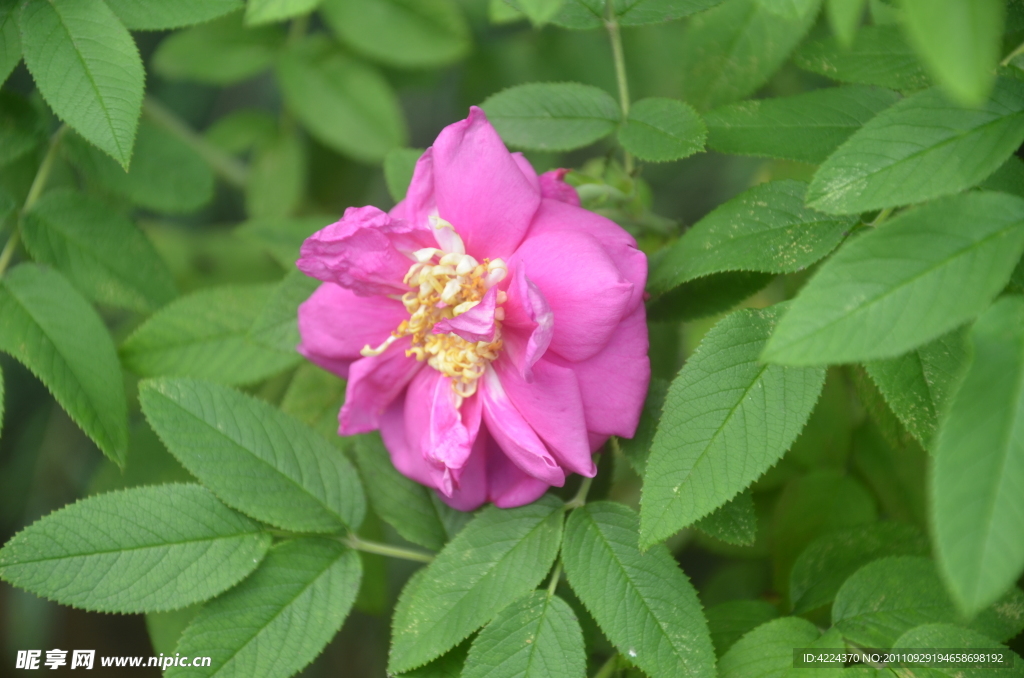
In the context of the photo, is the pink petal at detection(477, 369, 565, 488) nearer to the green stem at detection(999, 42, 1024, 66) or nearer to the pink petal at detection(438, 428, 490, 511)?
the pink petal at detection(438, 428, 490, 511)

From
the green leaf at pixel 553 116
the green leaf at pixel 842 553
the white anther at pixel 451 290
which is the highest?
the green leaf at pixel 553 116

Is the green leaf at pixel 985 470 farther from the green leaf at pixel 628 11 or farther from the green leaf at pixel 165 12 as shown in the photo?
the green leaf at pixel 165 12

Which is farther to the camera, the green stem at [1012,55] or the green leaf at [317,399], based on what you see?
the green leaf at [317,399]

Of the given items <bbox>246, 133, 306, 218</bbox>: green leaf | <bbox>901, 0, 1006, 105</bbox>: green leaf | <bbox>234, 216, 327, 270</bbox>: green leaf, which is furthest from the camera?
<bbox>246, 133, 306, 218</bbox>: green leaf

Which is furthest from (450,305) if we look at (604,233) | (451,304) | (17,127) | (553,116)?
(17,127)

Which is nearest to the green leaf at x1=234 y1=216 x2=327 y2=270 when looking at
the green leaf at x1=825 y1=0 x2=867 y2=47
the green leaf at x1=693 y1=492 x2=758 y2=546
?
the green leaf at x1=693 y1=492 x2=758 y2=546

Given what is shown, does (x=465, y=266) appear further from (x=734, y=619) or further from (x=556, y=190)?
(x=734, y=619)

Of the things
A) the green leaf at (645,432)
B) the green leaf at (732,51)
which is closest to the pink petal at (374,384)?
the green leaf at (645,432)
